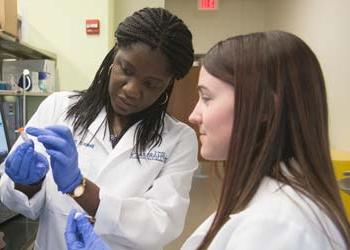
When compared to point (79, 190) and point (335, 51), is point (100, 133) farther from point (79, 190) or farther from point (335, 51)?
Result: point (335, 51)

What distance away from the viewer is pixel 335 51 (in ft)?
8.55

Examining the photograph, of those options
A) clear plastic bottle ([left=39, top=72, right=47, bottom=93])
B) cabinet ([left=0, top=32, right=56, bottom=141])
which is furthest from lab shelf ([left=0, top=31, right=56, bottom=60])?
clear plastic bottle ([left=39, top=72, right=47, bottom=93])

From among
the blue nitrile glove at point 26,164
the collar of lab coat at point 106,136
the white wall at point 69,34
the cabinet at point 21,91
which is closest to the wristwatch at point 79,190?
the blue nitrile glove at point 26,164

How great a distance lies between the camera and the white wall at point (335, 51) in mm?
2443

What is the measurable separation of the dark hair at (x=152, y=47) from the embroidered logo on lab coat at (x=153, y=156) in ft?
0.05

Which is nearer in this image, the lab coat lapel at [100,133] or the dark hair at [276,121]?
the dark hair at [276,121]

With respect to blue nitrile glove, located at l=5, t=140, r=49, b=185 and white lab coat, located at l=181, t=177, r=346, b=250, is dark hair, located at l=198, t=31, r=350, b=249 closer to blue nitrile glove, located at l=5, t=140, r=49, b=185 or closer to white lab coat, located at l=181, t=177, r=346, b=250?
white lab coat, located at l=181, t=177, r=346, b=250

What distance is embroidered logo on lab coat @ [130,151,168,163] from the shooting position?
1.13 m

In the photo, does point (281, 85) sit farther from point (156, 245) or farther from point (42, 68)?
point (42, 68)

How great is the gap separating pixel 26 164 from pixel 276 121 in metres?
0.63

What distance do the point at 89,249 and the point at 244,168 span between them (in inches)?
15.1

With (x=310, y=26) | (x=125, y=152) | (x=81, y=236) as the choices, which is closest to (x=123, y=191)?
(x=125, y=152)

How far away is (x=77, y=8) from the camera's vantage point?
272 cm

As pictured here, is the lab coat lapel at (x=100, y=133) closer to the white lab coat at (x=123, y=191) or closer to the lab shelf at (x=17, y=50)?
the white lab coat at (x=123, y=191)
